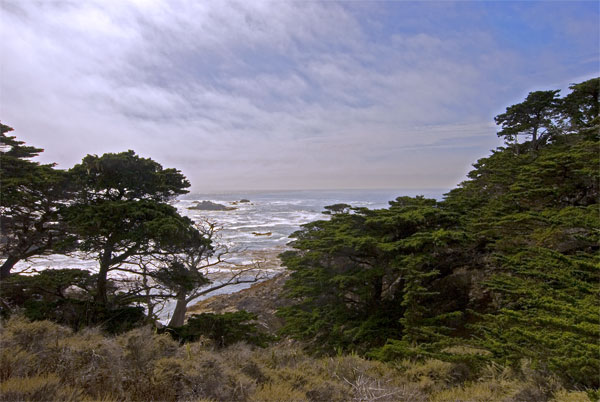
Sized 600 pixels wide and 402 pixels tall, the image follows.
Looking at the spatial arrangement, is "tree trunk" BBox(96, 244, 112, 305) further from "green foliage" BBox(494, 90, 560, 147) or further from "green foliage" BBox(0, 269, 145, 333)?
"green foliage" BBox(494, 90, 560, 147)

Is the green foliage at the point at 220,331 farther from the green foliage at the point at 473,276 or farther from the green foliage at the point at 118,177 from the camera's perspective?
the green foliage at the point at 118,177

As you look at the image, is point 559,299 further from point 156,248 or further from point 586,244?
point 156,248

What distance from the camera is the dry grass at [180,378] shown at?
2824mm

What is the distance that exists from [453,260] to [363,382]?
6.28 meters

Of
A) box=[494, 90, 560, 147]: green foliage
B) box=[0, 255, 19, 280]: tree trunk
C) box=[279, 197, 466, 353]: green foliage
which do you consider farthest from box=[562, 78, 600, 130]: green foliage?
box=[0, 255, 19, 280]: tree trunk

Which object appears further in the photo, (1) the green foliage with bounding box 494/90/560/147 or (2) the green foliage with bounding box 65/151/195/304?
(1) the green foliage with bounding box 494/90/560/147

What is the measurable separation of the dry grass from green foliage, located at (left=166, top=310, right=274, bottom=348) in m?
2.30

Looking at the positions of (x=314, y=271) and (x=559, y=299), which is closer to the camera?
(x=559, y=299)

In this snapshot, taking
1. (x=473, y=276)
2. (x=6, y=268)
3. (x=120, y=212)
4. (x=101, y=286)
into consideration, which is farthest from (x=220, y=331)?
(x=473, y=276)

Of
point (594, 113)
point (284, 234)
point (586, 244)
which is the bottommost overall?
point (284, 234)

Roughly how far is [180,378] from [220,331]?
3804 mm

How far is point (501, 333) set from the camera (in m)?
4.85

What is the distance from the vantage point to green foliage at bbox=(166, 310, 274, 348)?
21.3 ft

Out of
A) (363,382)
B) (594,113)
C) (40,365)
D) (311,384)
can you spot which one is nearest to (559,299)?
(363,382)
